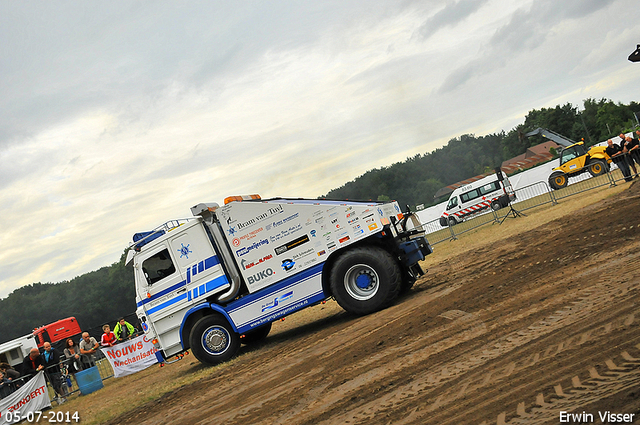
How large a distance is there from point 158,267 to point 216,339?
2.09m

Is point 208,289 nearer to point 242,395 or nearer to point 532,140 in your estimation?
point 242,395

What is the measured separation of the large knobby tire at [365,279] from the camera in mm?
9914

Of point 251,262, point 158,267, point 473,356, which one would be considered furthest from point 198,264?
point 473,356

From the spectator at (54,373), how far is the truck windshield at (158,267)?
480 cm

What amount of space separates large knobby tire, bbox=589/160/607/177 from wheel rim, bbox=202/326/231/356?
2284cm

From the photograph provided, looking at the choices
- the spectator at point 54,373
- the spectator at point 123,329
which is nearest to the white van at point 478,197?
the spectator at point 123,329

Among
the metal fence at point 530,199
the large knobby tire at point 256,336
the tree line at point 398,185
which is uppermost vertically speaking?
the tree line at point 398,185

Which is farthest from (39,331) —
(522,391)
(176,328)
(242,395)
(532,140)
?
(532,140)

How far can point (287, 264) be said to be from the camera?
10531 millimetres

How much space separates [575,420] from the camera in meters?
3.73

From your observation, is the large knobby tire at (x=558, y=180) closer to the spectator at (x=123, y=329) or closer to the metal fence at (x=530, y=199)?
the metal fence at (x=530, y=199)

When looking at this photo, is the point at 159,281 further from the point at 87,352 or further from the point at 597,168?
the point at 597,168

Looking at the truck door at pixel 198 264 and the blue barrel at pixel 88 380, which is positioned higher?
the truck door at pixel 198 264

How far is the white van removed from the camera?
1209 inches
